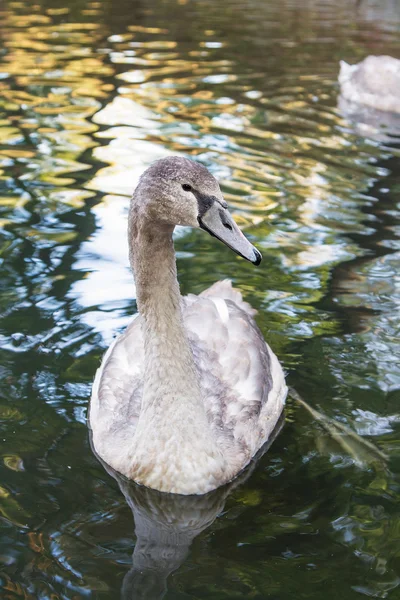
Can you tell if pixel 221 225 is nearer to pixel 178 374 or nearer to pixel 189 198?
pixel 189 198

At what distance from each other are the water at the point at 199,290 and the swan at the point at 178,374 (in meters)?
0.16

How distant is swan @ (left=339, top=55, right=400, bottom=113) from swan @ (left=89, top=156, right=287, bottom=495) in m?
8.47

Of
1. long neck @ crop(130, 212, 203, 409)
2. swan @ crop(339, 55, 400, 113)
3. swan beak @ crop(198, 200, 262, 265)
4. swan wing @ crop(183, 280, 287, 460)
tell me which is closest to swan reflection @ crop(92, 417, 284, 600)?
swan wing @ crop(183, 280, 287, 460)

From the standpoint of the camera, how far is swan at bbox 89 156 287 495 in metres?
4.82

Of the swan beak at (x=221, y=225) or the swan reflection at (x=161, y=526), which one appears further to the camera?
the swan beak at (x=221, y=225)

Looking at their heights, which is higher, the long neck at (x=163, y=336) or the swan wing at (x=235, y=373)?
the long neck at (x=163, y=336)

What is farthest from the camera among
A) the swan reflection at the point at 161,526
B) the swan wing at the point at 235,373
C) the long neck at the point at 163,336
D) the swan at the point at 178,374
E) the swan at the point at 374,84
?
the swan at the point at 374,84

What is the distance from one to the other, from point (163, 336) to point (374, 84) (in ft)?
33.2

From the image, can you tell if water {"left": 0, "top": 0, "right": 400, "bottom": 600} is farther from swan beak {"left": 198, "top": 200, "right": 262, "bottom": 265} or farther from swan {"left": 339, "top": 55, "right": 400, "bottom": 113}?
swan beak {"left": 198, "top": 200, "right": 262, "bottom": 265}

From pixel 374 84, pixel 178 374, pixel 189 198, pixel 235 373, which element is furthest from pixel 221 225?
pixel 374 84

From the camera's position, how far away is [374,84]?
14359 millimetres

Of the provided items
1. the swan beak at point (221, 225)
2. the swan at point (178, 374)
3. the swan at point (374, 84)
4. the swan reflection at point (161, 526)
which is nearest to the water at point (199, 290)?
the swan reflection at point (161, 526)

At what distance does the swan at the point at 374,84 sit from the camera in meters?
13.9

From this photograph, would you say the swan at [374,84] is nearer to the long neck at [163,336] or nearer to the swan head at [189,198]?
the long neck at [163,336]
